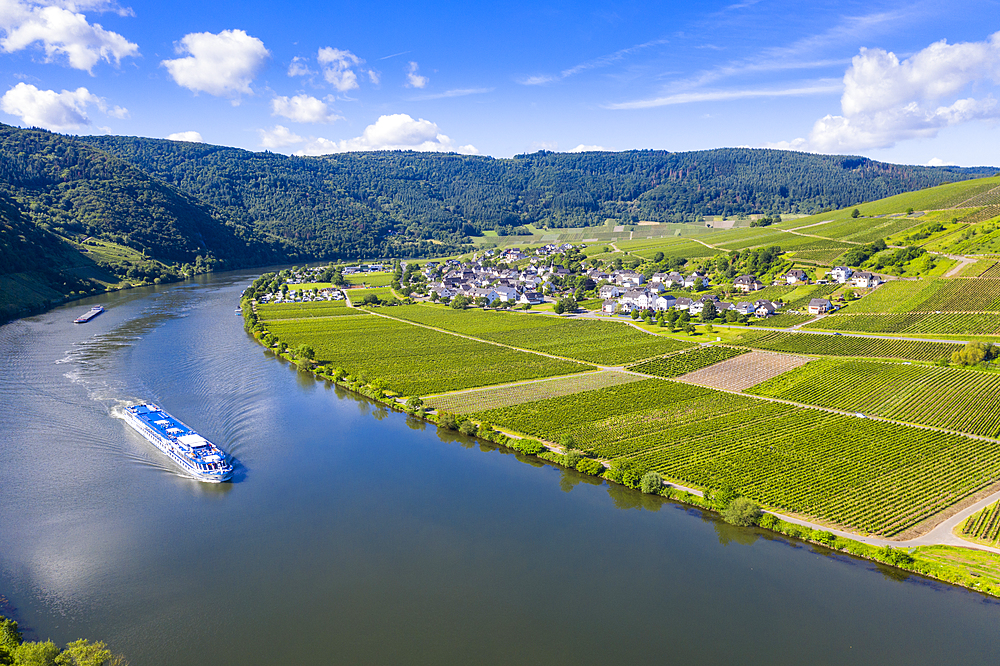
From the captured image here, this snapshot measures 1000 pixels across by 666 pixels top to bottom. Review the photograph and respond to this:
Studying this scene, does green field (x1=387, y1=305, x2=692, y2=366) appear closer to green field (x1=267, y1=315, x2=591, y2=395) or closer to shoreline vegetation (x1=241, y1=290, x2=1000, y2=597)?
green field (x1=267, y1=315, x2=591, y2=395)

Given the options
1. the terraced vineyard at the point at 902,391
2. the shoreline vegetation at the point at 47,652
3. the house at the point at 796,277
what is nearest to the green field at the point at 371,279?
the house at the point at 796,277

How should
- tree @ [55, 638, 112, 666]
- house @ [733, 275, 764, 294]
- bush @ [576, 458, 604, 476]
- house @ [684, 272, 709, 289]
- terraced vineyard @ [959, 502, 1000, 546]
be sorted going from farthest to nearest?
1. house @ [684, 272, 709, 289]
2. house @ [733, 275, 764, 294]
3. bush @ [576, 458, 604, 476]
4. terraced vineyard @ [959, 502, 1000, 546]
5. tree @ [55, 638, 112, 666]

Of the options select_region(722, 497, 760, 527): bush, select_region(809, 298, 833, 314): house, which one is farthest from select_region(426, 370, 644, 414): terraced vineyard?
select_region(809, 298, 833, 314): house

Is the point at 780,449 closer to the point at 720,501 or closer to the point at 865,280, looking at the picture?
the point at 720,501

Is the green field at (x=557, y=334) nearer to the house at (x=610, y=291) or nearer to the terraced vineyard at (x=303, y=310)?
the terraced vineyard at (x=303, y=310)

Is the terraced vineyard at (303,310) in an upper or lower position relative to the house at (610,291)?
lower

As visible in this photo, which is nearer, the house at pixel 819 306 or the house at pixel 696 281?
the house at pixel 819 306
